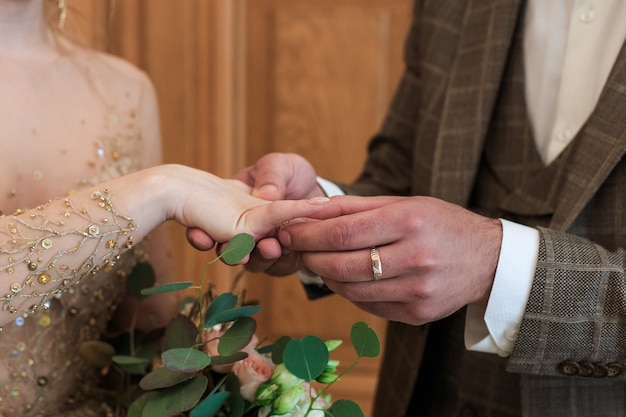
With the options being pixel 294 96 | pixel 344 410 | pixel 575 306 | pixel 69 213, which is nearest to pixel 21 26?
pixel 69 213

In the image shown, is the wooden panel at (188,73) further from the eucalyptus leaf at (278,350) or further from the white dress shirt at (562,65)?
the eucalyptus leaf at (278,350)

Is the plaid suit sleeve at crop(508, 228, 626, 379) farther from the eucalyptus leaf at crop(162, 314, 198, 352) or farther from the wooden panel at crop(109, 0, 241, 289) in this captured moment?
the wooden panel at crop(109, 0, 241, 289)

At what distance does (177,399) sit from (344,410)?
0.60 feet

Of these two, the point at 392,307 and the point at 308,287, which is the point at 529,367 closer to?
the point at 392,307

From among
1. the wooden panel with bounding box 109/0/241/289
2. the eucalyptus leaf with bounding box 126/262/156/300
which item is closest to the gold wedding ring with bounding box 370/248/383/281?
the eucalyptus leaf with bounding box 126/262/156/300

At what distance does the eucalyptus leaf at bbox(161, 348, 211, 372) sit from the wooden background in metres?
→ 1.40

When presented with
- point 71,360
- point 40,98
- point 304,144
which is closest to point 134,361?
point 71,360

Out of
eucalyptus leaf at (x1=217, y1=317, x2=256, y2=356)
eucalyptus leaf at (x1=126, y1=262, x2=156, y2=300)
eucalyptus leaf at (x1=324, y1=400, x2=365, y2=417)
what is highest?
eucalyptus leaf at (x1=217, y1=317, x2=256, y2=356)

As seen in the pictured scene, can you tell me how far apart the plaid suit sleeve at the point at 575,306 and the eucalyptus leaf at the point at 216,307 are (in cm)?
39

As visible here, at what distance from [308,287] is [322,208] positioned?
0.39 metres

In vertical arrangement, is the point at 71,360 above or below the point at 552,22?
below

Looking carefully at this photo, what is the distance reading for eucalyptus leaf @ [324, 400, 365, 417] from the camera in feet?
2.62

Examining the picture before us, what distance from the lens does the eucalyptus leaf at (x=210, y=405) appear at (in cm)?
81

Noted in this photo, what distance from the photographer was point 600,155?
3.45 feet
